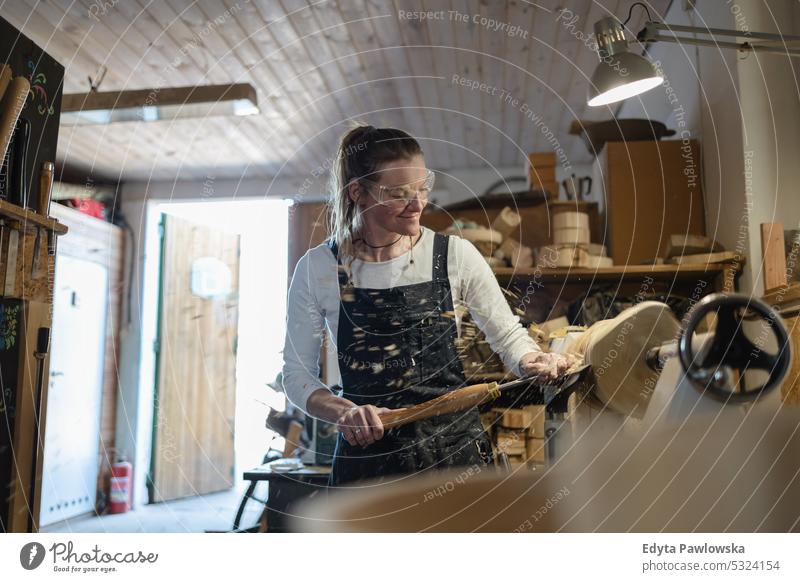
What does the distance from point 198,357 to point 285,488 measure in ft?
0.96

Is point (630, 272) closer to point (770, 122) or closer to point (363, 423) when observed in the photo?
point (770, 122)

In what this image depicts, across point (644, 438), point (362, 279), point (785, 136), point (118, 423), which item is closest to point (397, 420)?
point (362, 279)

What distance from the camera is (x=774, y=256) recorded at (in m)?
0.96

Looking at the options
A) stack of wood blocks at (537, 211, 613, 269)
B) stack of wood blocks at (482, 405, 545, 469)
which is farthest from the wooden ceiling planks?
stack of wood blocks at (482, 405, 545, 469)

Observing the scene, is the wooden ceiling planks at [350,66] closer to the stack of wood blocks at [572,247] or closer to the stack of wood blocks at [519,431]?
the stack of wood blocks at [572,247]

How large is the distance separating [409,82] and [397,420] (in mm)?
501

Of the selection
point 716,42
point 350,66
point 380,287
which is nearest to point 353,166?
point 380,287

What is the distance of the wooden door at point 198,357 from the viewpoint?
40.7 inches

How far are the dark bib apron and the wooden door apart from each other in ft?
0.60

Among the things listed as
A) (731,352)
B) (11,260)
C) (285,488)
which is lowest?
(285,488)

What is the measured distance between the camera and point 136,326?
68.2 inches

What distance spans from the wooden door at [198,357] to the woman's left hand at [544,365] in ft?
1.29

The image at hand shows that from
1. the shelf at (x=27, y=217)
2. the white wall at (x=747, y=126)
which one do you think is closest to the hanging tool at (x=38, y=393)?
the shelf at (x=27, y=217)

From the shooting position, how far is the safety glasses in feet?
2.99
